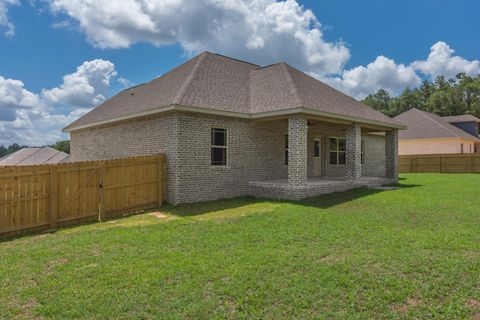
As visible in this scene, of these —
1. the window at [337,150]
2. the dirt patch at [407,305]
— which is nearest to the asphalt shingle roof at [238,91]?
the window at [337,150]

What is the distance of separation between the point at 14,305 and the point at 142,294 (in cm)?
149

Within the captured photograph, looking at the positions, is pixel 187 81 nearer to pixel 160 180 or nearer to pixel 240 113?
pixel 240 113

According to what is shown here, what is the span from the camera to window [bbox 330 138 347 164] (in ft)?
60.2

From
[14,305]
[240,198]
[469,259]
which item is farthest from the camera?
[240,198]

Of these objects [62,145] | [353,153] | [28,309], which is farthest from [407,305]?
[62,145]

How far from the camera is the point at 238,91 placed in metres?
14.6

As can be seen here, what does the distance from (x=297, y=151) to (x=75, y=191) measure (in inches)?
281

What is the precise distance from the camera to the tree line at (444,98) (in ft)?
165

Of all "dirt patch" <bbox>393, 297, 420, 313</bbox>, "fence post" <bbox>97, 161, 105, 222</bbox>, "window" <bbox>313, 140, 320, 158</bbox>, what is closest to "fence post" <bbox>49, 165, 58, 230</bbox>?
"fence post" <bbox>97, 161, 105, 222</bbox>

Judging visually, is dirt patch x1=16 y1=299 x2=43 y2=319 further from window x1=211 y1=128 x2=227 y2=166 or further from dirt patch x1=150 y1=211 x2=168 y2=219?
window x1=211 y1=128 x2=227 y2=166

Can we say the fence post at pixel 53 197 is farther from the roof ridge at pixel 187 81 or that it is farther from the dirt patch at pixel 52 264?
the roof ridge at pixel 187 81

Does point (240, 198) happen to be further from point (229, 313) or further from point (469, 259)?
point (229, 313)

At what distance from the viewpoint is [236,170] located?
13.1 m

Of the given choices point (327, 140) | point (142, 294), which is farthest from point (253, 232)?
point (327, 140)
